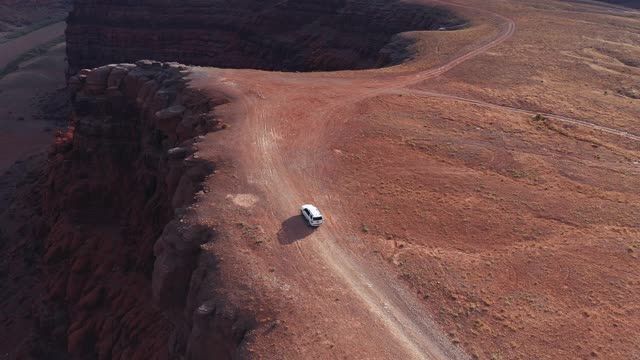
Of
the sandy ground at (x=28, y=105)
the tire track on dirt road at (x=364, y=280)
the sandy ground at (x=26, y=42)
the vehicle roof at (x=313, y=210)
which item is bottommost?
the sandy ground at (x=28, y=105)

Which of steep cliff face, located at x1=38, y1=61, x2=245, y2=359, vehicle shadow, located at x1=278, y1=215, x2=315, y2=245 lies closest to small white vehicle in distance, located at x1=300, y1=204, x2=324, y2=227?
vehicle shadow, located at x1=278, y1=215, x2=315, y2=245

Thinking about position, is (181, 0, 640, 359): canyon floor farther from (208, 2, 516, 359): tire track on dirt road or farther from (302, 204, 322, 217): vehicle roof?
(302, 204, 322, 217): vehicle roof

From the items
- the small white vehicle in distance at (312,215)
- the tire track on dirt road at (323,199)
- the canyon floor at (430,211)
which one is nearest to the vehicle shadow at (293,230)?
the canyon floor at (430,211)

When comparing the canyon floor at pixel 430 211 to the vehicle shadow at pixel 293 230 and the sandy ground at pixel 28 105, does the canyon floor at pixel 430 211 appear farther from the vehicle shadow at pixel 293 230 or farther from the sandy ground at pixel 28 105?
the sandy ground at pixel 28 105

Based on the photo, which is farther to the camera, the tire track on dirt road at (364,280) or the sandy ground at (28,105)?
the sandy ground at (28,105)

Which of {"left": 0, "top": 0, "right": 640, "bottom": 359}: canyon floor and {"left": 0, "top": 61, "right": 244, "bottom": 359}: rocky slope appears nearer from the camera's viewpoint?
{"left": 0, "top": 0, "right": 640, "bottom": 359}: canyon floor

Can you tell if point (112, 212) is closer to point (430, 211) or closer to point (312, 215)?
point (312, 215)

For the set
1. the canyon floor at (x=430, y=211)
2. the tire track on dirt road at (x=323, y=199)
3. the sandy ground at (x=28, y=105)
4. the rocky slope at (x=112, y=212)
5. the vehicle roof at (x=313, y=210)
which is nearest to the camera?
the tire track on dirt road at (x=323, y=199)
